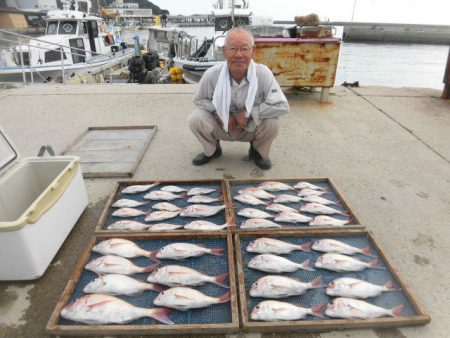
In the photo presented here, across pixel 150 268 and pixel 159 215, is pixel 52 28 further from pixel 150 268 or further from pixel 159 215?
pixel 150 268

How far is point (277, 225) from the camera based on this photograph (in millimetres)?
2572

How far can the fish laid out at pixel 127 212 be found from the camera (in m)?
2.69

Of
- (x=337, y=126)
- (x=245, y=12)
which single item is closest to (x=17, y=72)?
(x=245, y=12)

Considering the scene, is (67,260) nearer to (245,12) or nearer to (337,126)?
(337,126)

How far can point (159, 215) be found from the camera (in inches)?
105

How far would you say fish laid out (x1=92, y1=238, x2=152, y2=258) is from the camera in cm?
223

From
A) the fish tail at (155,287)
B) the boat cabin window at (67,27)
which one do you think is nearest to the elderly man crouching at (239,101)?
the fish tail at (155,287)

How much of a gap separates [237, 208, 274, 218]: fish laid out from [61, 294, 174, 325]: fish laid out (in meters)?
1.08

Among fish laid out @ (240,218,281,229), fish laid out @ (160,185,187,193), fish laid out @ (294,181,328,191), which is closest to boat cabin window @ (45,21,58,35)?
fish laid out @ (160,185,187,193)

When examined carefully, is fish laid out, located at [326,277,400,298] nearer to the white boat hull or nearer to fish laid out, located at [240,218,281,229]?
fish laid out, located at [240,218,281,229]

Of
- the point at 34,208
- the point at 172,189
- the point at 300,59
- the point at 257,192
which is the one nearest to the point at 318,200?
the point at 257,192

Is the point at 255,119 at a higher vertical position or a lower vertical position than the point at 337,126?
higher

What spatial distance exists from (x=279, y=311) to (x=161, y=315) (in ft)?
2.21

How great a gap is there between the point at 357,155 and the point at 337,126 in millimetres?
1094
